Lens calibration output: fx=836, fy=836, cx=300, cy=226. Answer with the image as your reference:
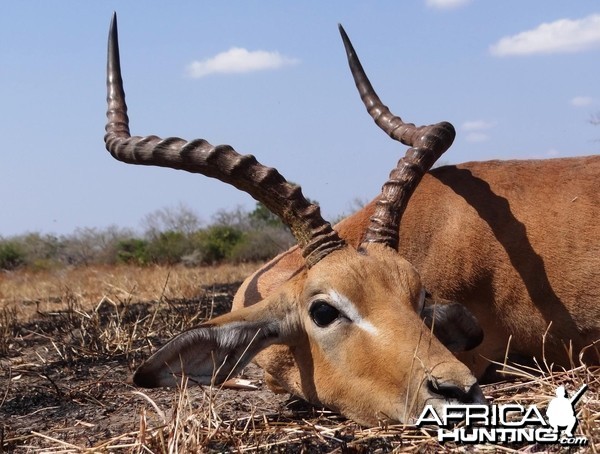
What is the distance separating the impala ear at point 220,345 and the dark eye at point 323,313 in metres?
0.24

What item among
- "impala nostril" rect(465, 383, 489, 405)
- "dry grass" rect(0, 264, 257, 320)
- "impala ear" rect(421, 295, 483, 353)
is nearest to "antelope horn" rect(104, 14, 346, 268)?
"impala ear" rect(421, 295, 483, 353)

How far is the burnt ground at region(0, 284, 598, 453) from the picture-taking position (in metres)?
4.31

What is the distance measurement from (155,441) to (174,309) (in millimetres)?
4700

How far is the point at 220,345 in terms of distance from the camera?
509cm

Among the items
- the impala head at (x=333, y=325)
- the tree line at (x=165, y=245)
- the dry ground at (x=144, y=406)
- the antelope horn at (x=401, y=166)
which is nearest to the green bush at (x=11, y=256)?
the tree line at (x=165, y=245)

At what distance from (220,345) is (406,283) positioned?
1.19m

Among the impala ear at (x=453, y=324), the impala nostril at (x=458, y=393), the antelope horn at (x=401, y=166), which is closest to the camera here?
the impala nostril at (x=458, y=393)

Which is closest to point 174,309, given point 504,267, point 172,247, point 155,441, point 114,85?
point 114,85

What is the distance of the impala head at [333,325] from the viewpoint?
14.9 ft

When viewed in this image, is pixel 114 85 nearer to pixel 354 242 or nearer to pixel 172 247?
pixel 354 242

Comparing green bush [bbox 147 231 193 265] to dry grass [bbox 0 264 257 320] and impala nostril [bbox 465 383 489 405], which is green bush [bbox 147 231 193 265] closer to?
dry grass [bbox 0 264 257 320]

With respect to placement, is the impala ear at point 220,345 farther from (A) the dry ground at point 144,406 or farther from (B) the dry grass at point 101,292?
(B) the dry grass at point 101,292

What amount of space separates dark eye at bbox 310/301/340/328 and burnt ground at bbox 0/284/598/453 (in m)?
0.59

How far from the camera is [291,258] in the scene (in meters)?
6.39
